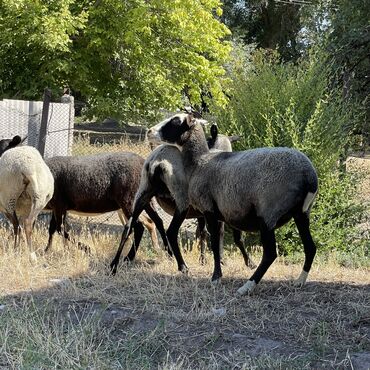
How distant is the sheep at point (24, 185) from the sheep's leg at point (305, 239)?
140 inches

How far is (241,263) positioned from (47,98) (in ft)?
17.4

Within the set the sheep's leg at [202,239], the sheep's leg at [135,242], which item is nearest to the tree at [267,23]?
the sheep's leg at [202,239]

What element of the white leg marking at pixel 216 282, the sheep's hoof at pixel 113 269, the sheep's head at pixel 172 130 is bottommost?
the sheep's hoof at pixel 113 269

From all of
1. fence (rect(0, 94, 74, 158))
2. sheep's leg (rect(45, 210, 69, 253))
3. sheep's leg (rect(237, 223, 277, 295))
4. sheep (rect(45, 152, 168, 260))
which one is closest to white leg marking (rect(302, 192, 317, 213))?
sheep's leg (rect(237, 223, 277, 295))

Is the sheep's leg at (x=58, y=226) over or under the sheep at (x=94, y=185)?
under

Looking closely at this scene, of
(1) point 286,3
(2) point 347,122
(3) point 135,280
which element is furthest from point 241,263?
(1) point 286,3

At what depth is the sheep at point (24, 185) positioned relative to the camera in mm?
9203

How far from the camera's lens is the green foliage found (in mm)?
10672

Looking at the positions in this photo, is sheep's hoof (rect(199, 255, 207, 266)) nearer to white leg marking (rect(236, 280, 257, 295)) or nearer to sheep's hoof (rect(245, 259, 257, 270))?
sheep's hoof (rect(245, 259, 257, 270))

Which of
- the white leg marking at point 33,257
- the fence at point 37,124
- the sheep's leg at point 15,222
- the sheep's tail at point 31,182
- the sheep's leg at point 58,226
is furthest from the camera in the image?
the fence at point 37,124

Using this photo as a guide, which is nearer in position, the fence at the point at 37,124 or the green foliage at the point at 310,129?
the green foliage at the point at 310,129

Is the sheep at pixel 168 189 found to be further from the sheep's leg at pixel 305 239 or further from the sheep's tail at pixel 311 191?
the sheep's tail at pixel 311 191

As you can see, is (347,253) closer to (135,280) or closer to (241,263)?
(241,263)

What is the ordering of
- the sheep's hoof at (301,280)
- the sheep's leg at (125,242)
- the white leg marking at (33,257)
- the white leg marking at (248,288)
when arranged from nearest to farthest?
the white leg marking at (248,288) → the sheep's hoof at (301,280) → the sheep's leg at (125,242) → the white leg marking at (33,257)
